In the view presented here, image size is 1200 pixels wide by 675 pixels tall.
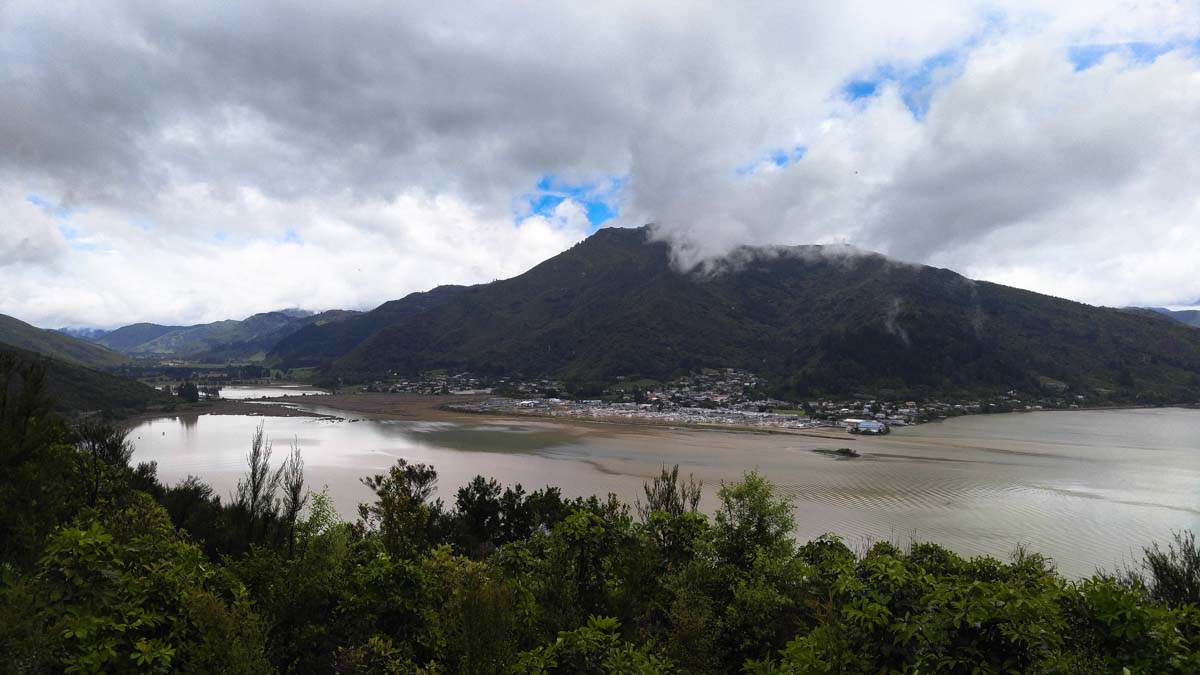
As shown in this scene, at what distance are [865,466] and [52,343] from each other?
220 metres

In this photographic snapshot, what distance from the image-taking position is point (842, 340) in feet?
438

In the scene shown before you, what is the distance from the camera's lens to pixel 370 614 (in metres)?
Result: 8.09

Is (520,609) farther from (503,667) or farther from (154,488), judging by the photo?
(154,488)

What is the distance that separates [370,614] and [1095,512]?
37786 mm

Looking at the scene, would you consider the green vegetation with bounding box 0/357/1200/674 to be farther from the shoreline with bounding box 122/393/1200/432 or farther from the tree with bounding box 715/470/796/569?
the shoreline with bounding box 122/393/1200/432

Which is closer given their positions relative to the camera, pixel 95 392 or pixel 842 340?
pixel 95 392

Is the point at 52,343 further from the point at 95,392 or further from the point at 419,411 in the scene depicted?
the point at 419,411

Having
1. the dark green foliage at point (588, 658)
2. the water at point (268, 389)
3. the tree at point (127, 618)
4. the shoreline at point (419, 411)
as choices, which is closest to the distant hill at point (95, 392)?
the shoreline at point (419, 411)

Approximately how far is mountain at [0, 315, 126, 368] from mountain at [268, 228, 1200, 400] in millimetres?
70097

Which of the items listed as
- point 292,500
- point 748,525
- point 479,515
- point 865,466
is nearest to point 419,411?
point 865,466

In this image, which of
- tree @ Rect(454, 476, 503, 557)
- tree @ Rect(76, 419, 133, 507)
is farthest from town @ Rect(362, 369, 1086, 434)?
tree @ Rect(76, 419, 133, 507)

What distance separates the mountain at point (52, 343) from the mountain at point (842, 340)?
70.1m

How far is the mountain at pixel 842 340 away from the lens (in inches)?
4847

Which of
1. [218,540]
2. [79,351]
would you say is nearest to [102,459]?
[218,540]
